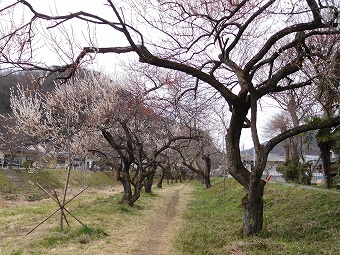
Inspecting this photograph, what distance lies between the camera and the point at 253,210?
26.5ft

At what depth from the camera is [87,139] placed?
1877 centimetres

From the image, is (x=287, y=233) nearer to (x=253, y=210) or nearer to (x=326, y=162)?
(x=253, y=210)

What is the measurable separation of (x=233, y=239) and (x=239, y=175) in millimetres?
1459

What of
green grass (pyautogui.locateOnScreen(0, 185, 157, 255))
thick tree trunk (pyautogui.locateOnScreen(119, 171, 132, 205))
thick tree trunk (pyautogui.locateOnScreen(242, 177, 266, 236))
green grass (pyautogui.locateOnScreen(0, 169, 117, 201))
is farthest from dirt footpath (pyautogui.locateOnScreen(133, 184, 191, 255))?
green grass (pyautogui.locateOnScreen(0, 169, 117, 201))

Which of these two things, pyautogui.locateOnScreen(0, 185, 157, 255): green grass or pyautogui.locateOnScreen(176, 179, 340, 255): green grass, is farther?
pyautogui.locateOnScreen(0, 185, 157, 255): green grass

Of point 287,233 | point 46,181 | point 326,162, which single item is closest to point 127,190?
point 326,162

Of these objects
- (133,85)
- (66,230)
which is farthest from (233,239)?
(133,85)

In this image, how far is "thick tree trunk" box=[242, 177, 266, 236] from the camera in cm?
803

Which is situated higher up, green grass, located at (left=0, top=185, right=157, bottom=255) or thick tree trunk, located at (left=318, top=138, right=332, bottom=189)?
thick tree trunk, located at (left=318, top=138, right=332, bottom=189)

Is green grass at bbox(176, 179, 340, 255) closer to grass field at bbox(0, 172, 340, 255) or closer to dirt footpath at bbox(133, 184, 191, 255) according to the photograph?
grass field at bbox(0, 172, 340, 255)

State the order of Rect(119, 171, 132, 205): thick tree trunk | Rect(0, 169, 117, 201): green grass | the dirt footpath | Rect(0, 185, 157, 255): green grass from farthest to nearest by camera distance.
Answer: Rect(0, 169, 117, 201): green grass → Rect(119, 171, 132, 205): thick tree trunk → Rect(0, 185, 157, 255): green grass → the dirt footpath

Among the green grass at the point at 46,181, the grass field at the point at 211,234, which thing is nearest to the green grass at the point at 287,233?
the grass field at the point at 211,234

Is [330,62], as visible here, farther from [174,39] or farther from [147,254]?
[147,254]

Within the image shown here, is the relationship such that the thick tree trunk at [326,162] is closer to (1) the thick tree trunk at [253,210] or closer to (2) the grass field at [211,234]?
(2) the grass field at [211,234]
